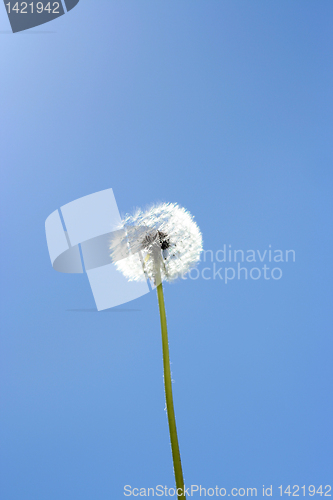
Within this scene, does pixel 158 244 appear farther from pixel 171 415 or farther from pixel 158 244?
pixel 171 415

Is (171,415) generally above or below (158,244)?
below

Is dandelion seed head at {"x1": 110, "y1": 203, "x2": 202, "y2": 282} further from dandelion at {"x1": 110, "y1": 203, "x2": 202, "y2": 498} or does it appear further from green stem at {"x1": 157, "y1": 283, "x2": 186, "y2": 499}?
green stem at {"x1": 157, "y1": 283, "x2": 186, "y2": 499}

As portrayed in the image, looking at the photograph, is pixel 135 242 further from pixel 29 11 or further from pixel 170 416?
pixel 29 11

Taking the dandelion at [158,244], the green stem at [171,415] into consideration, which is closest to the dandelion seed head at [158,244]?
the dandelion at [158,244]

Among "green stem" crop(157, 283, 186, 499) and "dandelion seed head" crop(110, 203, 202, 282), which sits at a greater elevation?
"dandelion seed head" crop(110, 203, 202, 282)

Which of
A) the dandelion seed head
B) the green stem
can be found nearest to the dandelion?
the dandelion seed head

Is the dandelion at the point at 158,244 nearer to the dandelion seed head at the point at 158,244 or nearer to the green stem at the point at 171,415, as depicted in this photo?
the dandelion seed head at the point at 158,244

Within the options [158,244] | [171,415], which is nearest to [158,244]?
[158,244]

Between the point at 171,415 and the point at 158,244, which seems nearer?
the point at 171,415

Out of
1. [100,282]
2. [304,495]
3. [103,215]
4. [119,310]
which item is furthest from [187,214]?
[304,495]
